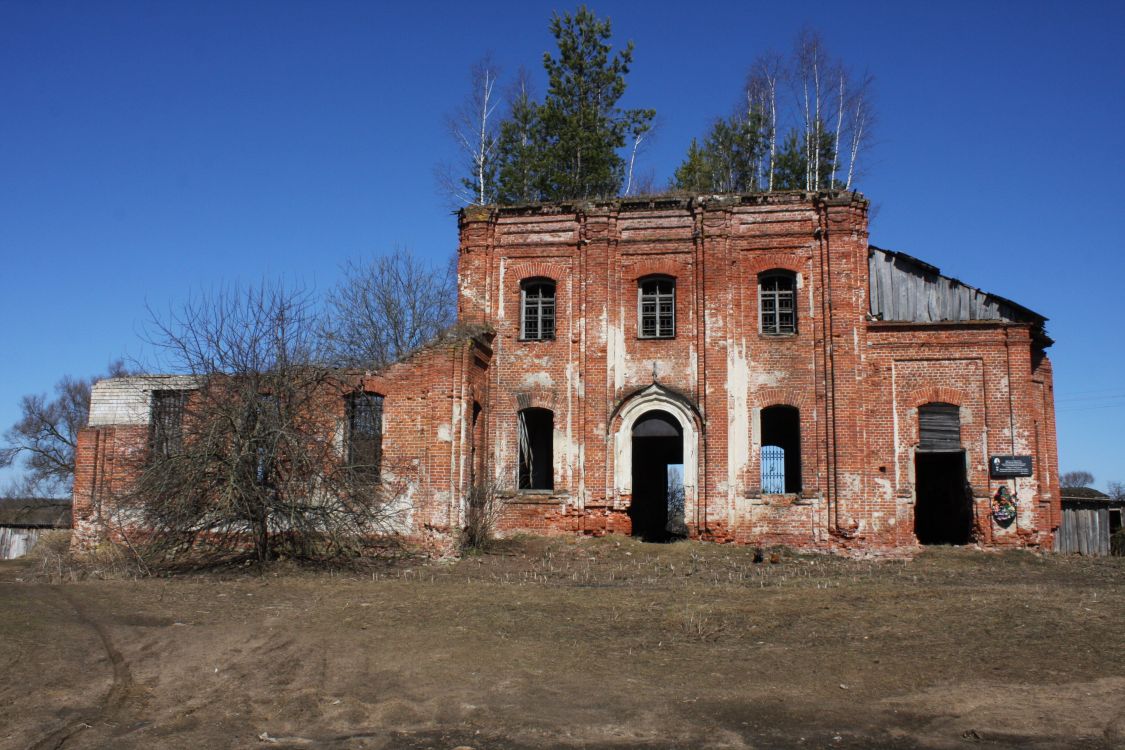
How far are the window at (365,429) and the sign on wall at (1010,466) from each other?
44.0 feet

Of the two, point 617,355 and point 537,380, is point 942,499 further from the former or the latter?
point 537,380

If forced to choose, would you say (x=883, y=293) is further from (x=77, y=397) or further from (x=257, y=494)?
(x=77, y=397)

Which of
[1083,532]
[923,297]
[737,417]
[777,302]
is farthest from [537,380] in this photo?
[1083,532]

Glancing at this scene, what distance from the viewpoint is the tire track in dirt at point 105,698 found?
7.84 metres

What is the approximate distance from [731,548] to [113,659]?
534 inches

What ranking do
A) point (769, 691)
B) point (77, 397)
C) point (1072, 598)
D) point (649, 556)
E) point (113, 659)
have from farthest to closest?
point (77, 397), point (649, 556), point (1072, 598), point (113, 659), point (769, 691)

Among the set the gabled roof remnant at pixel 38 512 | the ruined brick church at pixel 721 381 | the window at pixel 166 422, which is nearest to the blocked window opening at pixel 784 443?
the ruined brick church at pixel 721 381

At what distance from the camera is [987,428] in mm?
21562

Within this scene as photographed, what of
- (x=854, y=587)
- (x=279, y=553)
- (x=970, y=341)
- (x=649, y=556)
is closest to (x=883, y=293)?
(x=970, y=341)

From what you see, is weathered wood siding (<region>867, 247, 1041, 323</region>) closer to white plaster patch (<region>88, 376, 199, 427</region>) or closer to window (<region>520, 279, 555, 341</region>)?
window (<region>520, 279, 555, 341</region>)

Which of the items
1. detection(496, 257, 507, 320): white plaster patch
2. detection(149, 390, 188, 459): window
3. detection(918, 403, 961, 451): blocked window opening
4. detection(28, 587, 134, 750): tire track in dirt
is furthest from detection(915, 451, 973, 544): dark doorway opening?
detection(28, 587, 134, 750): tire track in dirt

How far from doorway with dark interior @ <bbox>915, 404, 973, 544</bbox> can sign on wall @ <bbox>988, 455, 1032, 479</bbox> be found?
2.30 ft

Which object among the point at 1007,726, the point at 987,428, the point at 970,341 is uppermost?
the point at 970,341

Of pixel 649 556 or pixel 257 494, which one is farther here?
pixel 649 556
